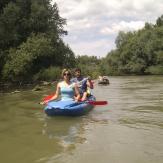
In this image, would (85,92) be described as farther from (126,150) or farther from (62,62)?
(62,62)

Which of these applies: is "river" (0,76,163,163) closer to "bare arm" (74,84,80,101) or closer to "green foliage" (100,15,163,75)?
"bare arm" (74,84,80,101)

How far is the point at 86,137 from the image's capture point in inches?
400

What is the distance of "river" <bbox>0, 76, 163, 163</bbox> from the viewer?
8.09 meters

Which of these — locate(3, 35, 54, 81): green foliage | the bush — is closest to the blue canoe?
locate(3, 35, 54, 81): green foliage

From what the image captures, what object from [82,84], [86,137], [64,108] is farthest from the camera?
[82,84]

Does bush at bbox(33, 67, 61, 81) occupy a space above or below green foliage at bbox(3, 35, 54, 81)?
below

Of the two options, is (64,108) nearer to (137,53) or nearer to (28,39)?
(28,39)

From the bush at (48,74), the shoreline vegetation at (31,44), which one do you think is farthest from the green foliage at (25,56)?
the bush at (48,74)

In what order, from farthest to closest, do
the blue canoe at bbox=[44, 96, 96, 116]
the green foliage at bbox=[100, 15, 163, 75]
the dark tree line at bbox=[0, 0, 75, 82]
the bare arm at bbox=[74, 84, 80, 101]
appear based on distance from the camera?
1. the green foliage at bbox=[100, 15, 163, 75]
2. the dark tree line at bbox=[0, 0, 75, 82]
3. the bare arm at bbox=[74, 84, 80, 101]
4. the blue canoe at bbox=[44, 96, 96, 116]

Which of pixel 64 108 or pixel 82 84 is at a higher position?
pixel 82 84

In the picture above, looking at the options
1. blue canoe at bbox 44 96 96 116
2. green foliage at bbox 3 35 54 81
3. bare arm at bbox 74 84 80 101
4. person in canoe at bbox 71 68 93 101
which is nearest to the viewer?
blue canoe at bbox 44 96 96 116

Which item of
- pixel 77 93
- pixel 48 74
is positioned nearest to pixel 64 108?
pixel 77 93

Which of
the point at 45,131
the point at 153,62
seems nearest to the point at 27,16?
the point at 45,131

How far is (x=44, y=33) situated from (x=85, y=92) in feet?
82.3
